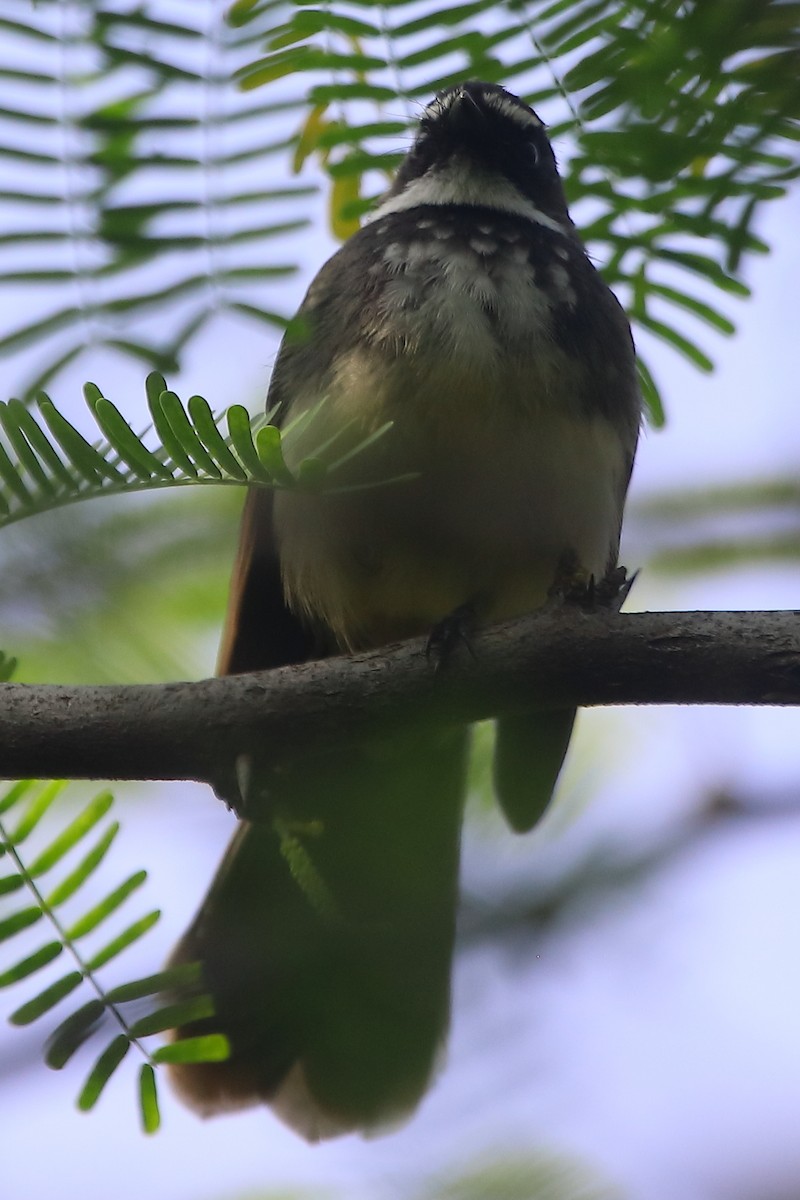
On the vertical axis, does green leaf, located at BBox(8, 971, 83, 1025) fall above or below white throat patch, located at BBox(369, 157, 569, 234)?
below

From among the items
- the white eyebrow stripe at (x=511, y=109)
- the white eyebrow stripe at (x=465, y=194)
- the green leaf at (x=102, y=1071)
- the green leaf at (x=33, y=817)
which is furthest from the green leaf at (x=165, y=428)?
the white eyebrow stripe at (x=511, y=109)

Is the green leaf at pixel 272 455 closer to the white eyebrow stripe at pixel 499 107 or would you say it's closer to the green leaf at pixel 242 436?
the green leaf at pixel 242 436

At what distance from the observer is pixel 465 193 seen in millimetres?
3393

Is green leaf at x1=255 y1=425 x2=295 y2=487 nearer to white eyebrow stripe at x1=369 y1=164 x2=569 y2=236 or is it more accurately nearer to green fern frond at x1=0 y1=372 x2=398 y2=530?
green fern frond at x1=0 y1=372 x2=398 y2=530

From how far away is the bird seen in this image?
2555 mm

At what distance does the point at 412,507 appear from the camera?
2891 mm

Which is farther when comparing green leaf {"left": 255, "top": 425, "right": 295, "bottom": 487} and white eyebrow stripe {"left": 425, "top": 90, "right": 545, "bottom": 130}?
white eyebrow stripe {"left": 425, "top": 90, "right": 545, "bottom": 130}

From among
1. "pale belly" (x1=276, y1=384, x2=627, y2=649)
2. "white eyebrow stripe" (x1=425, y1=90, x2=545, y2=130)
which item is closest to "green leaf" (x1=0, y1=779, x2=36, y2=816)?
"pale belly" (x1=276, y1=384, x2=627, y2=649)

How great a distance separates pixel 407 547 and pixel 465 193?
0.95 metres

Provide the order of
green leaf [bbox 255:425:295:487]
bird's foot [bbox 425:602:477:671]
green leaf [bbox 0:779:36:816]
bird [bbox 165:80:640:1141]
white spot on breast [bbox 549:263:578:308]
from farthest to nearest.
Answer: white spot on breast [bbox 549:263:578:308] < bird [bbox 165:80:640:1141] < bird's foot [bbox 425:602:477:671] < green leaf [bbox 0:779:36:816] < green leaf [bbox 255:425:295:487]

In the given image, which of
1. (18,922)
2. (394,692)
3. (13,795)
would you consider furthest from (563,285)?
(18,922)

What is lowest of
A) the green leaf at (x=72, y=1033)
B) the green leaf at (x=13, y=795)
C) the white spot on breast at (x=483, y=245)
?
the green leaf at (x=72, y=1033)

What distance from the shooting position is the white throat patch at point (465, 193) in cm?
336

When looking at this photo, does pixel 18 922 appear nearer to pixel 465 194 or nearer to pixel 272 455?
pixel 272 455
